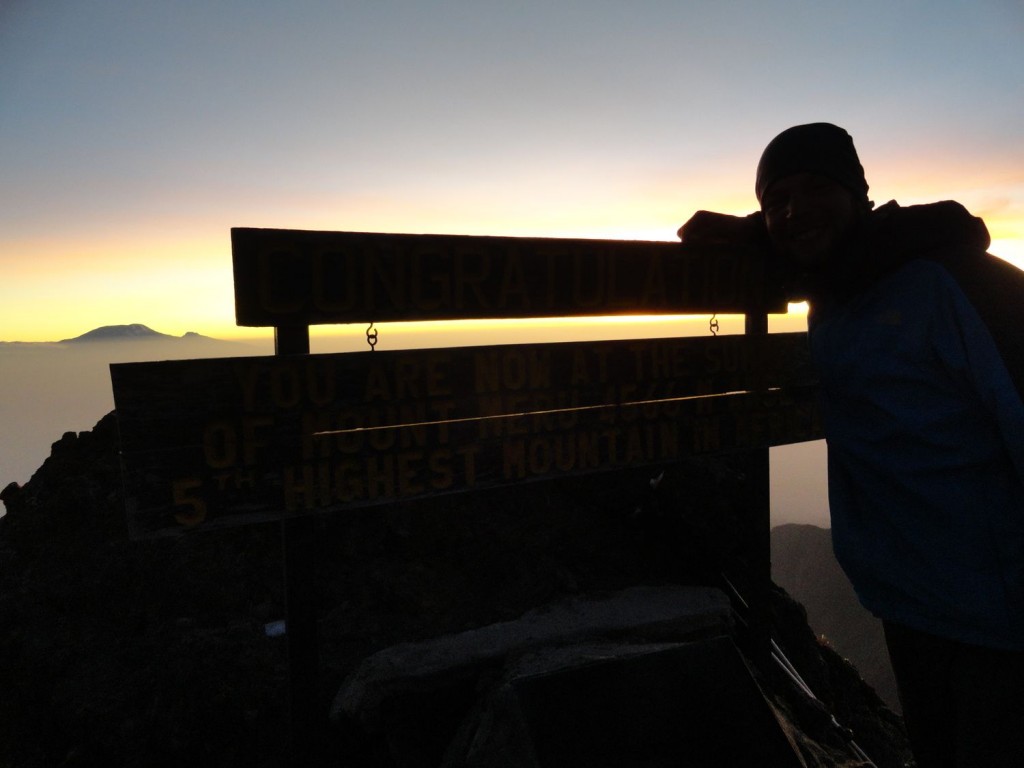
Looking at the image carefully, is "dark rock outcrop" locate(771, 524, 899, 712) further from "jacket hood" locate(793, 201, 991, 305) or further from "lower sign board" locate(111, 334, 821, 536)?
"jacket hood" locate(793, 201, 991, 305)

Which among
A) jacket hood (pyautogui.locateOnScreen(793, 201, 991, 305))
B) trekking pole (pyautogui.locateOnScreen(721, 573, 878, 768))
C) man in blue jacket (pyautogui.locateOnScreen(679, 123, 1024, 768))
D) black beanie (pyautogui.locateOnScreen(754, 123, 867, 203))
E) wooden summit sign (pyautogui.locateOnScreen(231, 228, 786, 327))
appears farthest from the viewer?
trekking pole (pyautogui.locateOnScreen(721, 573, 878, 768))

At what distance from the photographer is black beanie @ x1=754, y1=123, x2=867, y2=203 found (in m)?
2.21

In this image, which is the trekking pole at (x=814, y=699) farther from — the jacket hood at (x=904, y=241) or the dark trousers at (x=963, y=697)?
the jacket hood at (x=904, y=241)

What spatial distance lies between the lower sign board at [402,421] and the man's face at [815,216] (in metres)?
1.36

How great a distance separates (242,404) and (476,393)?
1.07 meters

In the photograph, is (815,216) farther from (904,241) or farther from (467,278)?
(467,278)

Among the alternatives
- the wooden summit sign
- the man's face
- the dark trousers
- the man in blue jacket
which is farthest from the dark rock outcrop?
the man's face

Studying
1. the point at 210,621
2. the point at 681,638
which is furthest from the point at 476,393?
the point at 210,621

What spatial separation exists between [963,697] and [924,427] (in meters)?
0.84

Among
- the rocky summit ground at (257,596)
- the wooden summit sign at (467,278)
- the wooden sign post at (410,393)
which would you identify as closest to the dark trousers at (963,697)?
the rocky summit ground at (257,596)

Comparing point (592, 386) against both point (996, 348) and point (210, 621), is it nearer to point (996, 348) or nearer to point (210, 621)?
point (996, 348)

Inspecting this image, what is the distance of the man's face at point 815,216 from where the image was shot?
2.23 meters

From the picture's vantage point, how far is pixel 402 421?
2.98m

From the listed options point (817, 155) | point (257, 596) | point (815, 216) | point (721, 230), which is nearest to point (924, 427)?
point (815, 216)
